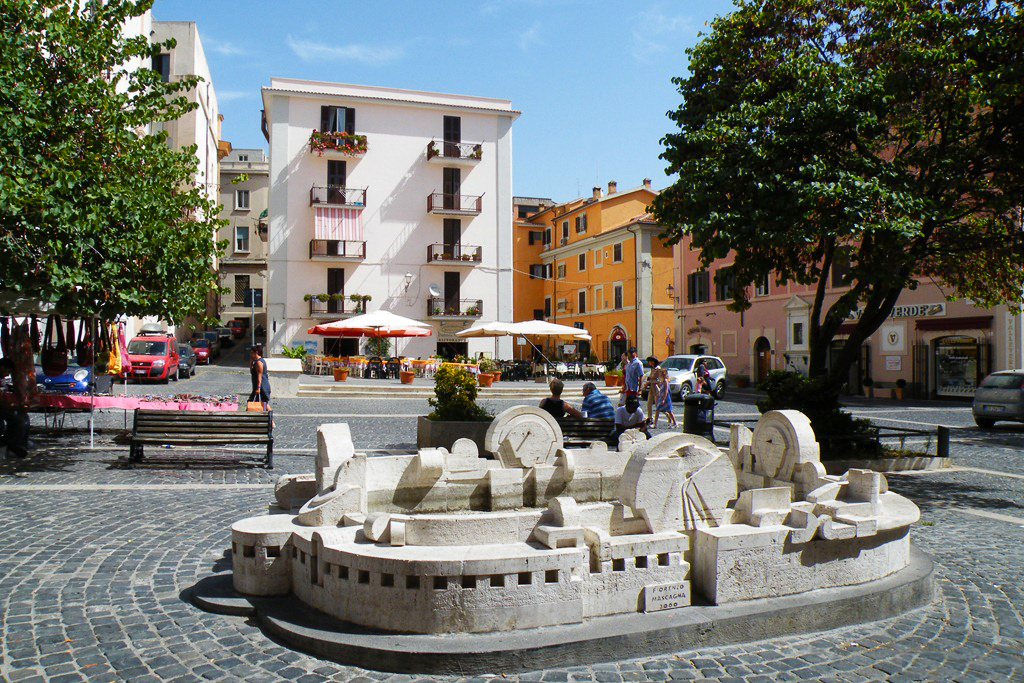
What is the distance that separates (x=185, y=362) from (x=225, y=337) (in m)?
21.0

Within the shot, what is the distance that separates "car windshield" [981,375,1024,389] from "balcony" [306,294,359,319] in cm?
2896

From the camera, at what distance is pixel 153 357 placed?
2627 centimetres

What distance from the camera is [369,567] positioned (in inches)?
167

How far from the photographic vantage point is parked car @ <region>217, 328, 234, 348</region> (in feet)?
160

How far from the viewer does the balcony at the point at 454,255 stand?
1594 inches

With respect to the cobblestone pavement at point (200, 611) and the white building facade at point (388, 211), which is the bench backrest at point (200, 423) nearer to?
the cobblestone pavement at point (200, 611)

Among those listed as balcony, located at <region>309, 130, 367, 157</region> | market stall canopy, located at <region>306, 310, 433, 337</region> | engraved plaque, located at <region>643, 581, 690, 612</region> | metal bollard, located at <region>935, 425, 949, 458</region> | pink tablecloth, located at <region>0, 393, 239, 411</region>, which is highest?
balcony, located at <region>309, 130, 367, 157</region>

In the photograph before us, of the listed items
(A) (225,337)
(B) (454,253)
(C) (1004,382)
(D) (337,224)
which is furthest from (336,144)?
(C) (1004,382)

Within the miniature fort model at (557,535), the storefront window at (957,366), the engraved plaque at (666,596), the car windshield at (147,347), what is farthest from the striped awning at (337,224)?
the engraved plaque at (666,596)

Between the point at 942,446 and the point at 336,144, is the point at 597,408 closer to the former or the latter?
A: the point at 942,446

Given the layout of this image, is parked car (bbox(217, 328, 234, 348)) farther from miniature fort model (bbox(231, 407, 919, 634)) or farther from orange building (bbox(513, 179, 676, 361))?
miniature fort model (bbox(231, 407, 919, 634))

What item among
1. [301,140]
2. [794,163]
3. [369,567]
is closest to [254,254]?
[301,140]

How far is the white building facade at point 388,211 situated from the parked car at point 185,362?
7601mm

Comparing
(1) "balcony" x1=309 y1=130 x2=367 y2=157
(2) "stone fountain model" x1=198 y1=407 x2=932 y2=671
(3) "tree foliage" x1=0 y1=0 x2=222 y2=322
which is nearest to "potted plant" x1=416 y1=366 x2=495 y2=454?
(3) "tree foliage" x1=0 y1=0 x2=222 y2=322
